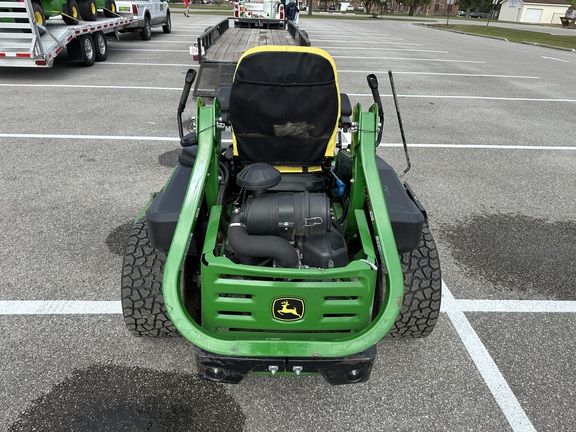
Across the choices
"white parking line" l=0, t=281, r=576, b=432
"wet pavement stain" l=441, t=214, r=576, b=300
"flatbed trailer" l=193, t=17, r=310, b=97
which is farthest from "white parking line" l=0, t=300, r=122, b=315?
"flatbed trailer" l=193, t=17, r=310, b=97

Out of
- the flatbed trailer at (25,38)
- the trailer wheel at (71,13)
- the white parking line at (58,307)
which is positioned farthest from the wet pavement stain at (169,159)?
the trailer wheel at (71,13)

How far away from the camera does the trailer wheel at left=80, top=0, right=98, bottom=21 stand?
10.7 m

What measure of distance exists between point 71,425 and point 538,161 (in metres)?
5.96

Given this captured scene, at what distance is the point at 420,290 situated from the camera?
2.46 m

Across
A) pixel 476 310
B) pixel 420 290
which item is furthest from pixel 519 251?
pixel 420 290

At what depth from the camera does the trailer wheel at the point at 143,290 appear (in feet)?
7.91

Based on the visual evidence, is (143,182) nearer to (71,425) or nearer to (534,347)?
(71,425)

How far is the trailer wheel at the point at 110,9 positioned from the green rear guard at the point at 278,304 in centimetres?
1263

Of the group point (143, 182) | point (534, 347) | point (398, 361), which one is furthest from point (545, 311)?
point (143, 182)

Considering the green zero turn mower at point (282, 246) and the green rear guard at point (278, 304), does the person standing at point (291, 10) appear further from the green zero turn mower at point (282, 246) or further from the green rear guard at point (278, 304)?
the green rear guard at point (278, 304)

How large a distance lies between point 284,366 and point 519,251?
2661mm

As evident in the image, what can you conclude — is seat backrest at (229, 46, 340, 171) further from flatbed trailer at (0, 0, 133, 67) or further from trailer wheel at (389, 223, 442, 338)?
flatbed trailer at (0, 0, 133, 67)

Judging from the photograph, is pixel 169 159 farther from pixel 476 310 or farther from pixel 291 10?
pixel 291 10

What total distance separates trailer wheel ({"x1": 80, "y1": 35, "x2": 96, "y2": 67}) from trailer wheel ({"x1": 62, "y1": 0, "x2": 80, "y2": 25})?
1.45 feet
